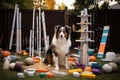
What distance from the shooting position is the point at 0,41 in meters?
12.2

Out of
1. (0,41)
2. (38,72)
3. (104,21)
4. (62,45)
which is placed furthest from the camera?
(104,21)

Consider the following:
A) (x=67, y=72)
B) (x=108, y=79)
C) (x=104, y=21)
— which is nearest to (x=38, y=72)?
(x=67, y=72)

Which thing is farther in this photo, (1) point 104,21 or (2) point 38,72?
(1) point 104,21

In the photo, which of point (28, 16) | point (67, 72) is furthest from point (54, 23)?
point (67, 72)

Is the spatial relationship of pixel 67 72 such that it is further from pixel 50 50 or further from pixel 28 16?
pixel 28 16

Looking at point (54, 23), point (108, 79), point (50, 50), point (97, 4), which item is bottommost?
point (108, 79)

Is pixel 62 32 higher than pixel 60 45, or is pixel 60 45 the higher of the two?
pixel 62 32

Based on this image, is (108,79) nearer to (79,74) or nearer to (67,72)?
(79,74)

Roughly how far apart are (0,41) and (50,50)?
17.1 ft

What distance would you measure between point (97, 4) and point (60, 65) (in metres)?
6.10

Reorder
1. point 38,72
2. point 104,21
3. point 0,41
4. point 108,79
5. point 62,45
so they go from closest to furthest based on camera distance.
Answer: point 108,79, point 38,72, point 62,45, point 0,41, point 104,21

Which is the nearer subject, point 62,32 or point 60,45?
point 62,32

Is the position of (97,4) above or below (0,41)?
above

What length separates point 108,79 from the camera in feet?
20.7
